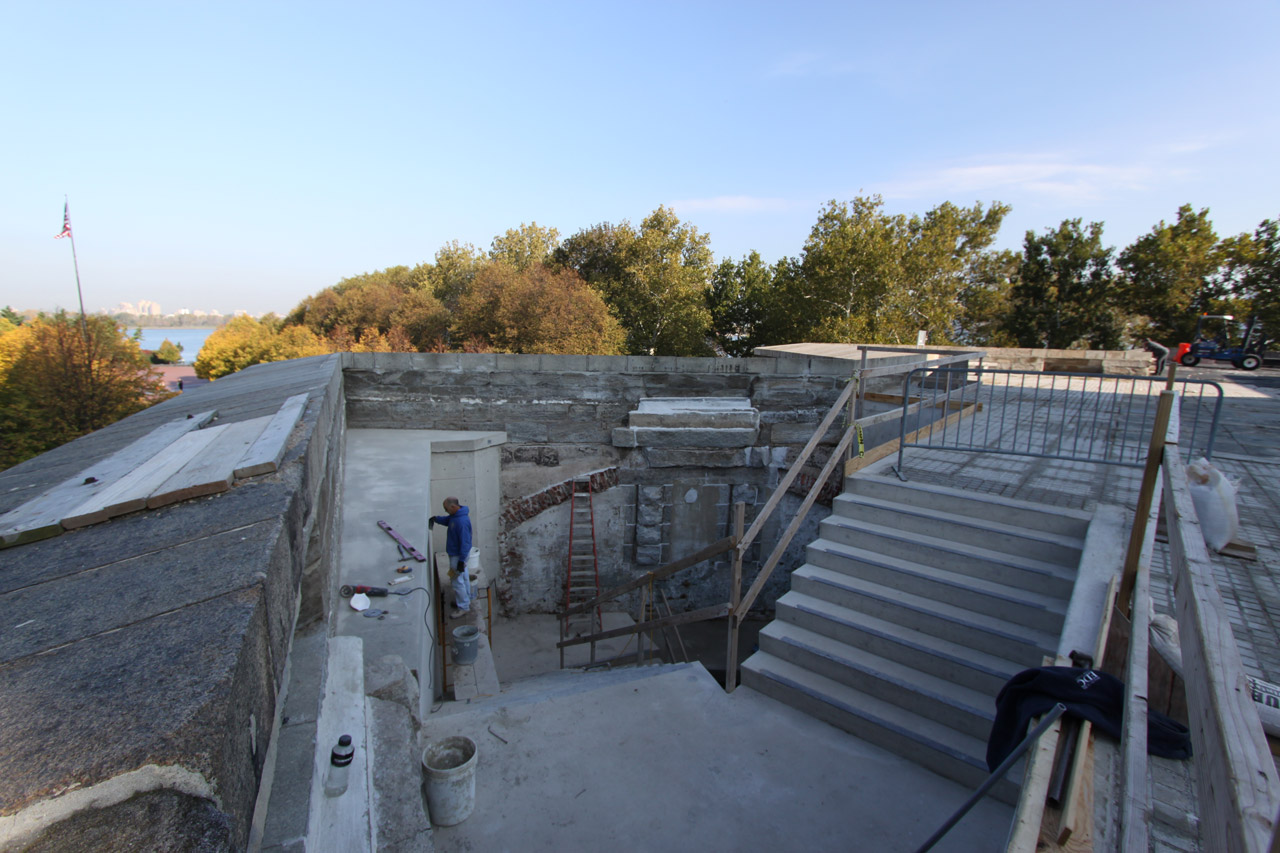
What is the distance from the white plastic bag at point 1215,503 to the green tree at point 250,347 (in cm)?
2363

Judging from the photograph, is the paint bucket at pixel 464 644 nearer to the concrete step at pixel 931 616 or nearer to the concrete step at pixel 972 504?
the concrete step at pixel 931 616

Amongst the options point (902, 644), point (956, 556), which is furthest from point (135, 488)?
point (956, 556)

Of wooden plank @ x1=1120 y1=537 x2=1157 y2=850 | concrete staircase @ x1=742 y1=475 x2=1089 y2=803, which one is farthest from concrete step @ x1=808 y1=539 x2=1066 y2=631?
wooden plank @ x1=1120 y1=537 x2=1157 y2=850

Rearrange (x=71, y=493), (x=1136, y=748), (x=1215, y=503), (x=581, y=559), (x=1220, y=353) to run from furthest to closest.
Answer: (x=1220, y=353) < (x=581, y=559) < (x=1215, y=503) < (x=71, y=493) < (x=1136, y=748)

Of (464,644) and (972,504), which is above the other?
(972,504)

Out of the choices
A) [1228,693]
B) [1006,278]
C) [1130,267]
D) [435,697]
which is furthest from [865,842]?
[1006,278]

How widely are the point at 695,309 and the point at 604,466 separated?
22.1m

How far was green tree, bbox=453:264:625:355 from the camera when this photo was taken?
23156mm

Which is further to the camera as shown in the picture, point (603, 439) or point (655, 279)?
point (655, 279)

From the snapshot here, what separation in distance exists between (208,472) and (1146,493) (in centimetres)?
445

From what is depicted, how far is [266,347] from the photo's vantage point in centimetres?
2622

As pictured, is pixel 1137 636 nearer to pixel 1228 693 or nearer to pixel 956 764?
pixel 1228 693

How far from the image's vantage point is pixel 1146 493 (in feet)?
11.2

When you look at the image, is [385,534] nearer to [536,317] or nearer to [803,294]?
[536,317]
